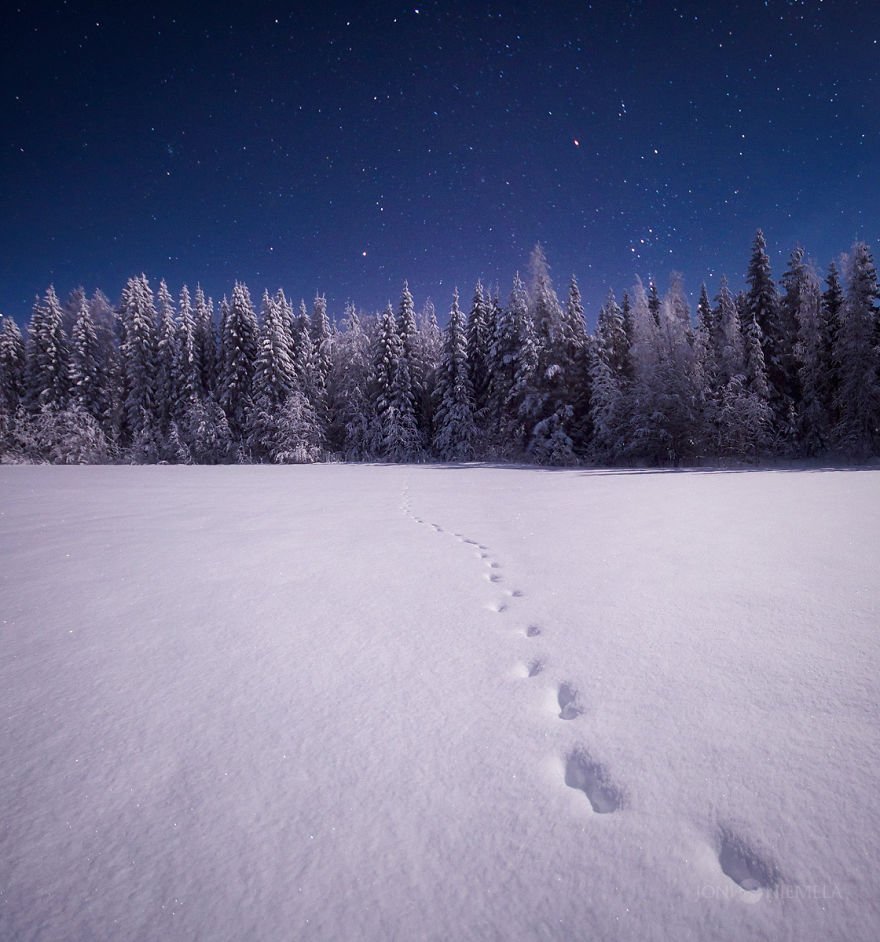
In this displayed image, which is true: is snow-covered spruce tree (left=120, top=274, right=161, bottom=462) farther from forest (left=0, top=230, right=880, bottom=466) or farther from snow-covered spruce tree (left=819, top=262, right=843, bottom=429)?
snow-covered spruce tree (left=819, top=262, right=843, bottom=429)

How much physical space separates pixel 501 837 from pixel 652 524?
4.38 metres

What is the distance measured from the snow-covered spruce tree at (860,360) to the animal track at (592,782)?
24005 millimetres

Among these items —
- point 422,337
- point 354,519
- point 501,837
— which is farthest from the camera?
point 422,337

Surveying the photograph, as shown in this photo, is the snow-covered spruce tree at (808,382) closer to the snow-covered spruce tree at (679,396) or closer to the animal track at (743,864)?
the snow-covered spruce tree at (679,396)

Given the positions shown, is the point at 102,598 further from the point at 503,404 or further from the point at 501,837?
the point at 503,404

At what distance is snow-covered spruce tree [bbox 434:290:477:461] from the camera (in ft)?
75.7

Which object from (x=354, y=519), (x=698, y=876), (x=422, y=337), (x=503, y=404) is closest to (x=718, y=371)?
(x=503, y=404)

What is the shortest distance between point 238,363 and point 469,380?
13968 millimetres

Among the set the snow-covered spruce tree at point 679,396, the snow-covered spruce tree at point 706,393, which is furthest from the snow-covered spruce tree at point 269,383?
the snow-covered spruce tree at point 706,393

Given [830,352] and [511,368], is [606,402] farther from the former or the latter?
[830,352]

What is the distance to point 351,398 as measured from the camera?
25.7m

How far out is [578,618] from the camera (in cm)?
240

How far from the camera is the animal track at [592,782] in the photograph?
118cm

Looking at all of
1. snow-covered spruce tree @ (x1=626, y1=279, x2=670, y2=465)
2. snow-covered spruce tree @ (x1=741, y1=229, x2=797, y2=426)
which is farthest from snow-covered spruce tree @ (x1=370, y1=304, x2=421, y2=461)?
snow-covered spruce tree @ (x1=741, y1=229, x2=797, y2=426)
